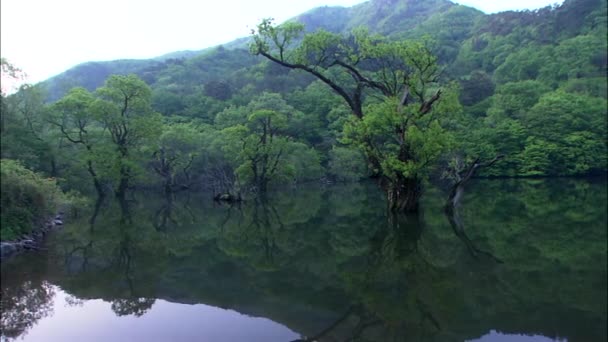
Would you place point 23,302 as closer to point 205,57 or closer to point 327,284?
point 327,284

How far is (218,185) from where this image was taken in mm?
48781

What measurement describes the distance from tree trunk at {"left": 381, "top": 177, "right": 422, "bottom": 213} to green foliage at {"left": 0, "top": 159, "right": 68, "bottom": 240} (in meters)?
16.8

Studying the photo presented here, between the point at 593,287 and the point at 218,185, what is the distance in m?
42.4

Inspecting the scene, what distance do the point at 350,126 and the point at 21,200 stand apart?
52.6ft

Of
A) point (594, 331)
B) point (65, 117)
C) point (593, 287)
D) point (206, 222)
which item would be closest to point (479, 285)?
point (593, 287)

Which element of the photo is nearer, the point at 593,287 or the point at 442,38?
the point at 593,287

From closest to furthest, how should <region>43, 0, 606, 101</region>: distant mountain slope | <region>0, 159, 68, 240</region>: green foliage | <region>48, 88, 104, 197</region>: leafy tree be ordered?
<region>0, 159, 68, 240</region>: green foliage, <region>48, 88, 104, 197</region>: leafy tree, <region>43, 0, 606, 101</region>: distant mountain slope

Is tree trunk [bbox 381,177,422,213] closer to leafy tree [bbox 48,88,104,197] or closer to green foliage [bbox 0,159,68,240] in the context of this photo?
green foliage [bbox 0,159,68,240]

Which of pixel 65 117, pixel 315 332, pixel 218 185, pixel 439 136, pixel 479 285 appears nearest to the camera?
pixel 315 332

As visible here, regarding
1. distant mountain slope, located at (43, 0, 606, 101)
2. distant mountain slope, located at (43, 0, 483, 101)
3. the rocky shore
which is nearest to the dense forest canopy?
distant mountain slope, located at (43, 0, 606, 101)

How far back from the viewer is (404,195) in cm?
2400

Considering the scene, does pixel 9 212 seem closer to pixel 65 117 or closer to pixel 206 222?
pixel 206 222

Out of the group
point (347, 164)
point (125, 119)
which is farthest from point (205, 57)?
point (125, 119)

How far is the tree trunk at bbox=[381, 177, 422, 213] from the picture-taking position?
78.3ft
